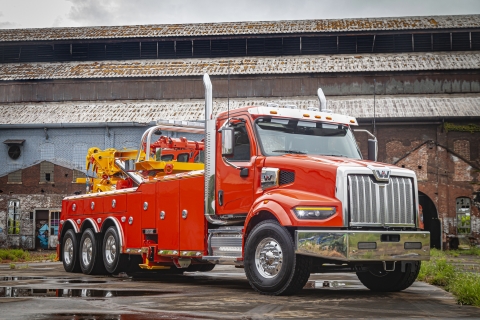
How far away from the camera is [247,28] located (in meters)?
46.7

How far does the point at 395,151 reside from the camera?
1506 inches

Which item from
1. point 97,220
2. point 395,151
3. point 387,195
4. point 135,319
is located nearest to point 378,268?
point 387,195

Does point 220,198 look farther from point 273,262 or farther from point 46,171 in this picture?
point 46,171

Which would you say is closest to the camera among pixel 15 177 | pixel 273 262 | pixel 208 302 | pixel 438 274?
pixel 208 302

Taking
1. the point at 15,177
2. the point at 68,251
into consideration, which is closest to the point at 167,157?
the point at 68,251

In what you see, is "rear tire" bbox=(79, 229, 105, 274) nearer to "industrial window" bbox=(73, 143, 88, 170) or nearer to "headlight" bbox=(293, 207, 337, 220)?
"headlight" bbox=(293, 207, 337, 220)

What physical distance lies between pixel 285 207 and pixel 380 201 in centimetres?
154

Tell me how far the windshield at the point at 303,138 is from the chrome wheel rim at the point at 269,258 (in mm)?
1523

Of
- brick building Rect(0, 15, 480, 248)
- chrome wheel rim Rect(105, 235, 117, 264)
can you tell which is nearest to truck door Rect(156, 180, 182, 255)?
chrome wheel rim Rect(105, 235, 117, 264)

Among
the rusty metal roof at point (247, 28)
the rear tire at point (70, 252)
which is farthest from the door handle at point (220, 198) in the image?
the rusty metal roof at point (247, 28)

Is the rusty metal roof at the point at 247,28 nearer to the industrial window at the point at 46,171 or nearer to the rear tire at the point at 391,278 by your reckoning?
the industrial window at the point at 46,171

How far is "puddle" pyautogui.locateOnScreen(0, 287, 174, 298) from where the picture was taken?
10242 mm

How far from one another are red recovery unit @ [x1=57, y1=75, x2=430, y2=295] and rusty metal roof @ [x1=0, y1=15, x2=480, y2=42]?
3288 centimetres

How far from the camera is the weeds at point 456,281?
936 cm
